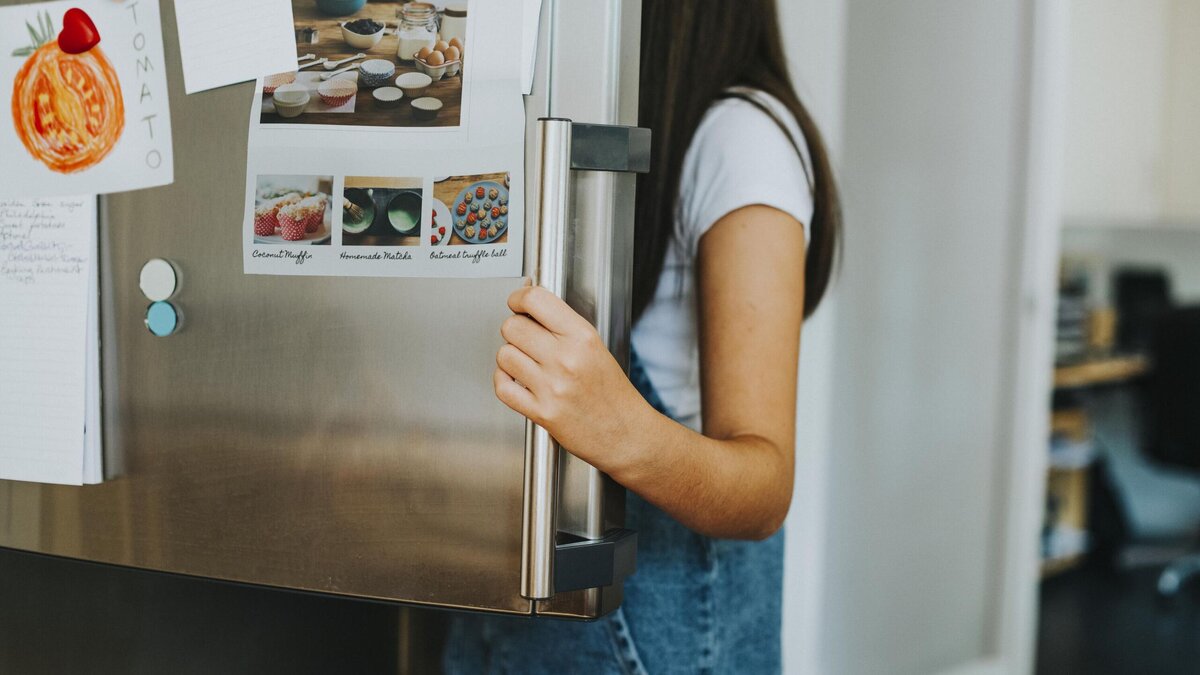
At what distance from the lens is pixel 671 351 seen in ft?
2.89

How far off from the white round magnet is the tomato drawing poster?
0.19ft

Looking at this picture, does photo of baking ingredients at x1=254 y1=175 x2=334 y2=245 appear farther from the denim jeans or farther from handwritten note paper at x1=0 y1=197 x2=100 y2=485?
the denim jeans

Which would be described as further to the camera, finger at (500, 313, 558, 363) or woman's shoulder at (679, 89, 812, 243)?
woman's shoulder at (679, 89, 812, 243)

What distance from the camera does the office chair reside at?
3.17m

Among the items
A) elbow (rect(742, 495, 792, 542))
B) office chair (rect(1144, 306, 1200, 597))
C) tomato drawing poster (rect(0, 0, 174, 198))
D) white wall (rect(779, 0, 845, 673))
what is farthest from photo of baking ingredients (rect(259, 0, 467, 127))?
office chair (rect(1144, 306, 1200, 597))

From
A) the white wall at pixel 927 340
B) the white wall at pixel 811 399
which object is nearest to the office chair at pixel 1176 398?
the white wall at pixel 927 340

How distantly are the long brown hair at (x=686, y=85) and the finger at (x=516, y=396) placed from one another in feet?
0.88

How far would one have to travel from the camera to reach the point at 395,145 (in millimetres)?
639

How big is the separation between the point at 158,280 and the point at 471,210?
24cm

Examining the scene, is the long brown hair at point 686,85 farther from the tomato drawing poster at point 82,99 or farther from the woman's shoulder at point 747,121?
the tomato drawing poster at point 82,99

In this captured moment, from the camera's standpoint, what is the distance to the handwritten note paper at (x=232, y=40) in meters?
0.67

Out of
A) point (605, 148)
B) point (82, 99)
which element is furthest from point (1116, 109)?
point (82, 99)

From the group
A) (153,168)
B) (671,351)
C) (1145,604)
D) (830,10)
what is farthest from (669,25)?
(1145,604)

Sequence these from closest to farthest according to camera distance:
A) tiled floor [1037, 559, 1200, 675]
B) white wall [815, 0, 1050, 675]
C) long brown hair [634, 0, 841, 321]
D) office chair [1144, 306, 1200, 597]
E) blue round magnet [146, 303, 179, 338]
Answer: blue round magnet [146, 303, 179, 338] < long brown hair [634, 0, 841, 321] < white wall [815, 0, 1050, 675] < tiled floor [1037, 559, 1200, 675] < office chair [1144, 306, 1200, 597]
